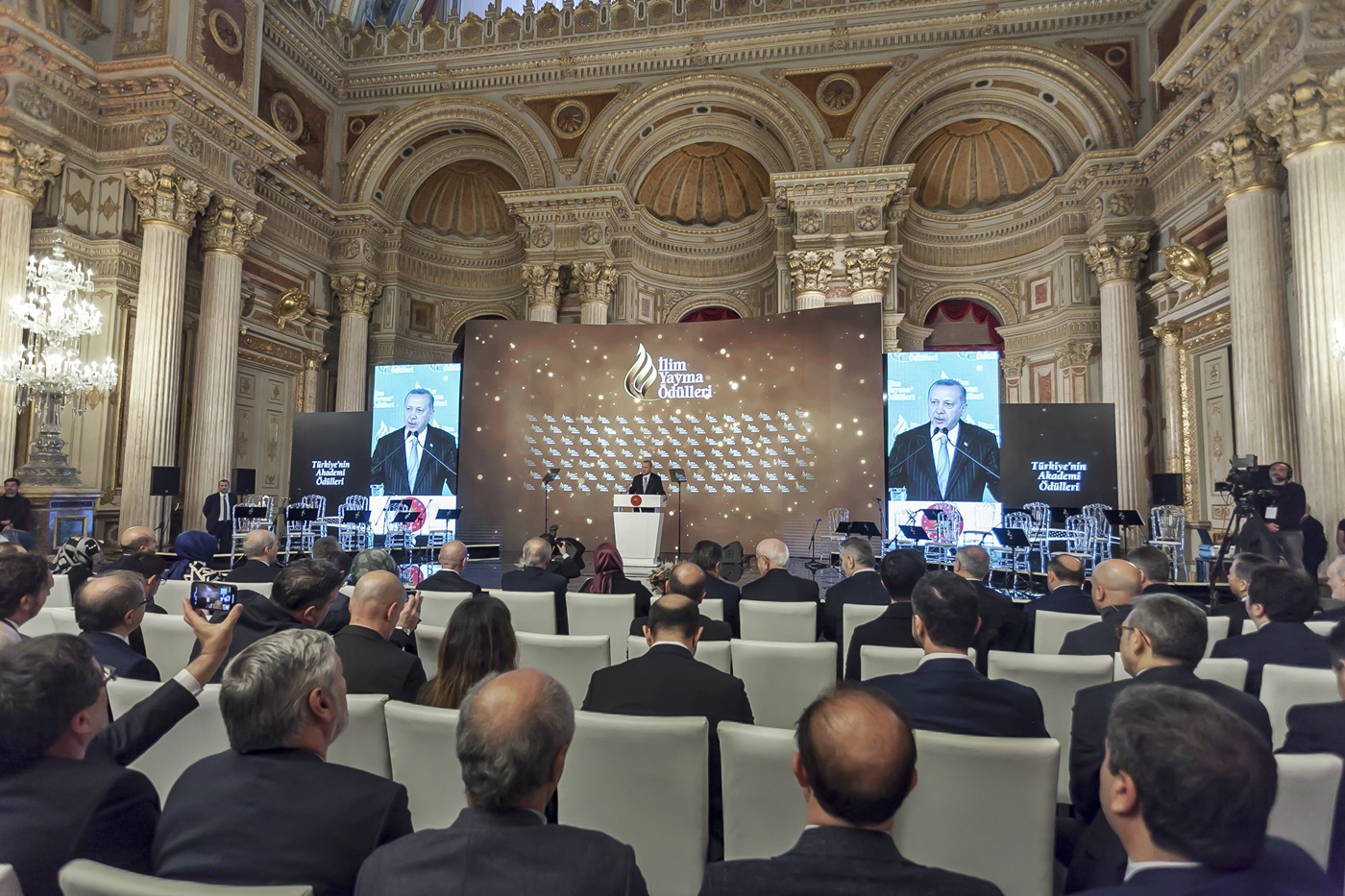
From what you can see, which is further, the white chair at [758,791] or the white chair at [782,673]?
the white chair at [782,673]

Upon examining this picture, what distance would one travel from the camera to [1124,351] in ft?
40.4

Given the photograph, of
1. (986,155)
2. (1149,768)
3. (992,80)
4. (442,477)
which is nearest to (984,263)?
(986,155)

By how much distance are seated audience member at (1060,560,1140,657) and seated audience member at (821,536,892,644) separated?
3.85 feet

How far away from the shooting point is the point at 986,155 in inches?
595

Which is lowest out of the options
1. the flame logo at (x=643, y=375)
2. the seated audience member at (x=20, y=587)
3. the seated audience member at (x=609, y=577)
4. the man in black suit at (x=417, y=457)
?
the seated audience member at (x=609, y=577)

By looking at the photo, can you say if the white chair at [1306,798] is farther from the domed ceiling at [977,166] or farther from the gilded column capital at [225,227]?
the domed ceiling at [977,166]

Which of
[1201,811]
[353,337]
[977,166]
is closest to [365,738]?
[1201,811]

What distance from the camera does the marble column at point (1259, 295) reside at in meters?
8.62

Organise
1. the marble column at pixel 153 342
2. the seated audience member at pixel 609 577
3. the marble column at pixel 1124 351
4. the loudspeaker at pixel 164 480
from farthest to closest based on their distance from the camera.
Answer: the marble column at pixel 1124 351
the marble column at pixel 153 342
the loudspeaker at pixel 164 480
the seated audience member at pixel 609 577

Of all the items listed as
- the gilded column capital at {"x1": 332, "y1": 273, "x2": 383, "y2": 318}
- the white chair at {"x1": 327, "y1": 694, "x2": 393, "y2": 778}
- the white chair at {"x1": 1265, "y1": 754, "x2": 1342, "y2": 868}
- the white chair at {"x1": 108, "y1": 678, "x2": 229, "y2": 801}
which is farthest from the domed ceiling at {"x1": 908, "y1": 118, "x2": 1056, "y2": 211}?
the white chair at {"x1": 108, "y1": 678, "x2": 229, "y2": 801}

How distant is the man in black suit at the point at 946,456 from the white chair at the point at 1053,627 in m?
8.12

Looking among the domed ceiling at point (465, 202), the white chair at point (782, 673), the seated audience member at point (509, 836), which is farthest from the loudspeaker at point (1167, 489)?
the domed ceiling at point (465, 202)

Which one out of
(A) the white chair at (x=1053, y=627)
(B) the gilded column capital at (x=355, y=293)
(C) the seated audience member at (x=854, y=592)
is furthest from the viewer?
(B) the gilded column capital at (x=355, y=293)

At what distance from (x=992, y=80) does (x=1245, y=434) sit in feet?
27.7
